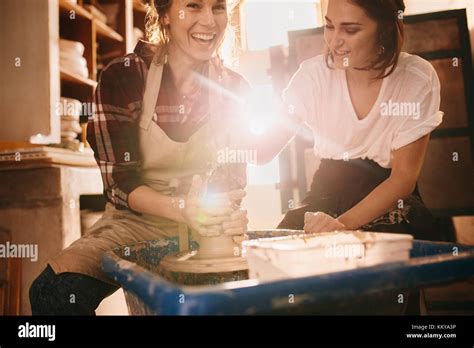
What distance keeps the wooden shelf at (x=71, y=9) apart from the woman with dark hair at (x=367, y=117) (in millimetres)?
1422

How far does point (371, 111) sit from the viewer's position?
59.6 inches

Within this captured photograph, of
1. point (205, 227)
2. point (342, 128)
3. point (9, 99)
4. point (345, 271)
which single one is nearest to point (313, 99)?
point (342, 128)

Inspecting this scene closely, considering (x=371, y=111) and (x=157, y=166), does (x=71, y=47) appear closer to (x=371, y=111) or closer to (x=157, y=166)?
(x=157, y=166)

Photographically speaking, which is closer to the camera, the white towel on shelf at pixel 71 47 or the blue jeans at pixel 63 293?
the blue jeans at pixel 63 293

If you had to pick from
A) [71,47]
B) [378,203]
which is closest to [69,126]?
Result: [71,47]

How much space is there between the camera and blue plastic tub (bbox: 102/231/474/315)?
56 centimetres

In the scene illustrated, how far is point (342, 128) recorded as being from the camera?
158 cm

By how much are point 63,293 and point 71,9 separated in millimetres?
1879

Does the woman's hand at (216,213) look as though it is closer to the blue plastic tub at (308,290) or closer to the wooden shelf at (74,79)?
the blue plastic tub at (308,290)

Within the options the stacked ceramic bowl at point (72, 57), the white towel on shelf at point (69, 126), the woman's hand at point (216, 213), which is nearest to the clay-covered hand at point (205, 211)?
the woman's hand at point (216, 213)

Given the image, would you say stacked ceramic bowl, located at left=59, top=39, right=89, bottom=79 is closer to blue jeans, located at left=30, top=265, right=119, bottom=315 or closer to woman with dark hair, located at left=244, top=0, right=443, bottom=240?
woman with dark hair, located at left=244, top=0, right=443, bottom=240

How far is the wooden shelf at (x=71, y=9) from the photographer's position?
2.30m

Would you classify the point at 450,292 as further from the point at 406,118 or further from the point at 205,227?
the point at 205,227
